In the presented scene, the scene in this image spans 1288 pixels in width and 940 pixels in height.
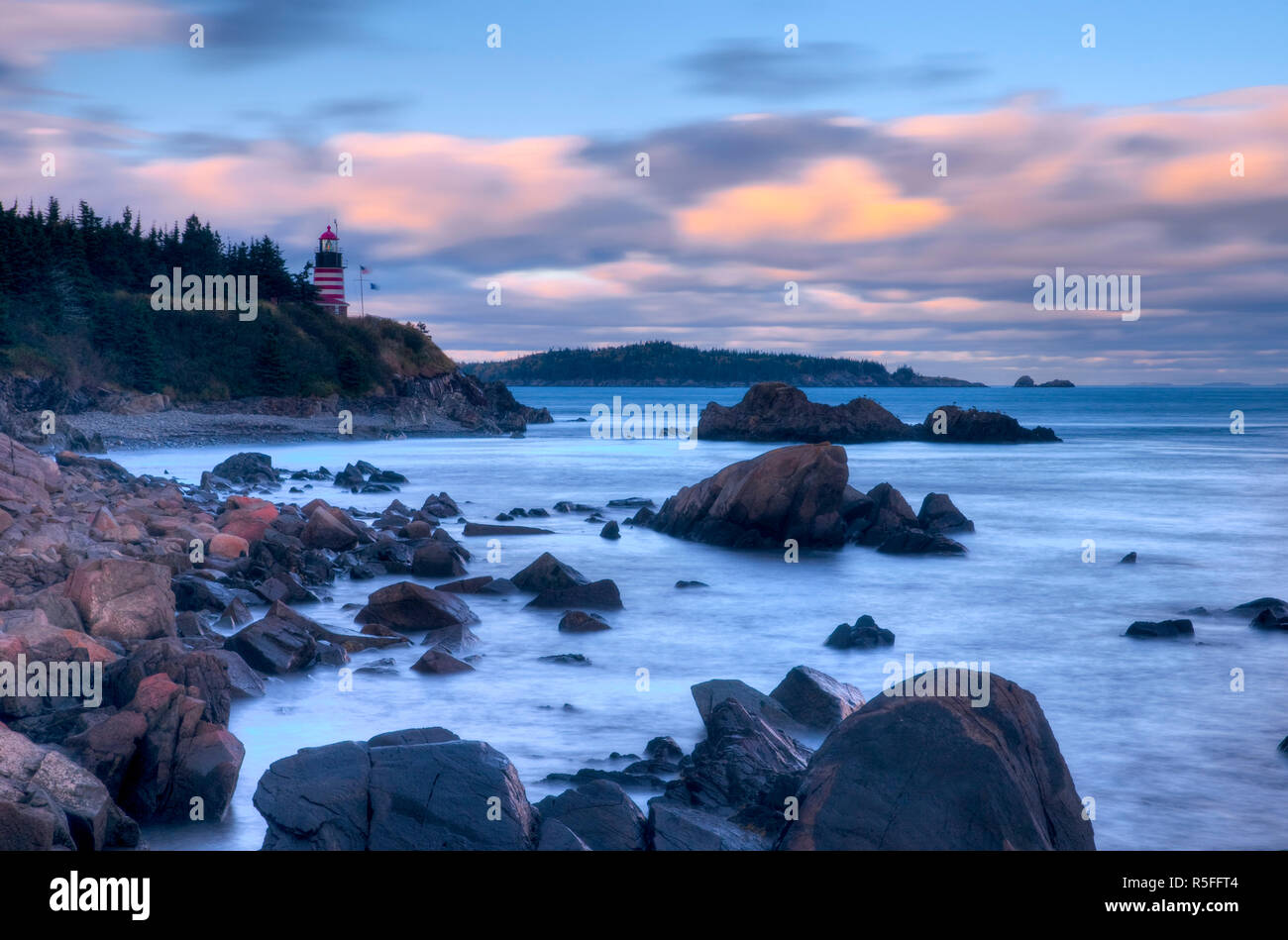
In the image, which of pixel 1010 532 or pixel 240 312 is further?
pixel 240 312

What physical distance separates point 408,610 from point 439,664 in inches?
75.8

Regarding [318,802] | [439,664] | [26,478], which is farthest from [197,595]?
[318,802]

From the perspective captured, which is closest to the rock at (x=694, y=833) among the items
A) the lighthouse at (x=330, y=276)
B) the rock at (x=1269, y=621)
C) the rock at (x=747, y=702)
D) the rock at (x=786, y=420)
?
→ the rock at (x=747, y=702)

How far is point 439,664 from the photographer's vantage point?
11406 mm

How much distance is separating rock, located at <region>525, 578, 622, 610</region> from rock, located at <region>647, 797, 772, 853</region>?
354 inches

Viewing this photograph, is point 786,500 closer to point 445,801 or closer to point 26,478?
point 26,478

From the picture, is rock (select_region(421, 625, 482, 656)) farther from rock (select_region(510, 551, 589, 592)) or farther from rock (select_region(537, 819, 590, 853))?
rock (select_region(537, 819, 590, 853))

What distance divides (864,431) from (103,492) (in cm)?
5566

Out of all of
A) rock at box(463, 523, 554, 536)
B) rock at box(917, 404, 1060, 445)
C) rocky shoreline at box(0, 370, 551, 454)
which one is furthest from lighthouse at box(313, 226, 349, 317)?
rock at box(463, 523, 554, 536)

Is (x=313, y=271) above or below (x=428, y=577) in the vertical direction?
above

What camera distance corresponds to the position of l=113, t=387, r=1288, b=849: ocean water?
9055mm
